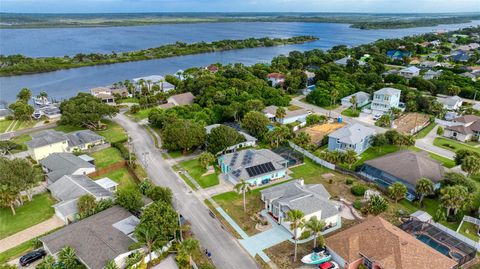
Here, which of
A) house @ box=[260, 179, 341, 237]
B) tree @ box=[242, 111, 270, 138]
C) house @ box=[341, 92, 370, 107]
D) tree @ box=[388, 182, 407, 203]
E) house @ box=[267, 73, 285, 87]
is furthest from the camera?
house @ box=[267, 73, 285, 87]

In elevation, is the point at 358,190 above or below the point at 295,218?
below

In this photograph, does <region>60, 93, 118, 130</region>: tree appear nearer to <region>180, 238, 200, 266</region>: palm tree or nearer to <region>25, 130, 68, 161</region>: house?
<region>25, 130, 68, 161</region>: house

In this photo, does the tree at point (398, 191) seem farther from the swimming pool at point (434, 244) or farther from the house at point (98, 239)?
the house at point (98, 239)

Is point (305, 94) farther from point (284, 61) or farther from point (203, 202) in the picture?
point (203, 202)

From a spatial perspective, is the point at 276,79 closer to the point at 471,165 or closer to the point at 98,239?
the point at 471,165

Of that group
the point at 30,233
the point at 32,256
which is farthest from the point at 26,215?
the point at 32,256

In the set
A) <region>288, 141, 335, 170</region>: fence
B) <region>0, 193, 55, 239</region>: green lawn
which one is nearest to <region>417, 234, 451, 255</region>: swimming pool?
<region>288, 141, 335, 170</region>: fence

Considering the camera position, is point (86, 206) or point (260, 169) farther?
point (260, 169)
